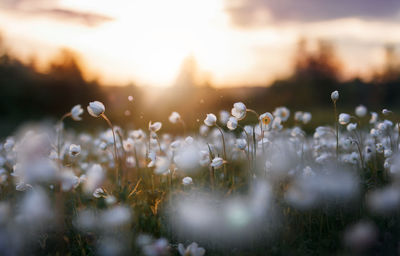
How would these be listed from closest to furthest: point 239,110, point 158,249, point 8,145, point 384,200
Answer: point 158,249 < point 384,200 < point 239,110 < point 8,145

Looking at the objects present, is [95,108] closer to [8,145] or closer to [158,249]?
[158,249]

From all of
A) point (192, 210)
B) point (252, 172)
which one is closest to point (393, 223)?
point (252, 172)

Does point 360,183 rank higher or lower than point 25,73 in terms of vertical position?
lower

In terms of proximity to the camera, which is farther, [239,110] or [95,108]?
[239,110]

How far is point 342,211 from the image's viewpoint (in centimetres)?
298

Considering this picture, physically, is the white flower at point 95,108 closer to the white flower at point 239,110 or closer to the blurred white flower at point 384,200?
the white flower at point 239,110

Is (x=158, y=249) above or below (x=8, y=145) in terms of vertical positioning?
below

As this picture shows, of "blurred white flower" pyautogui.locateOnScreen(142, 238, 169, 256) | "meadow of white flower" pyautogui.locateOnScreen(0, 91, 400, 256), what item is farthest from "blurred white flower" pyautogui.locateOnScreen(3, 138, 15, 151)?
"blurred white flower" pyautogui.locateOnScreen(142, 238, 169, 256)

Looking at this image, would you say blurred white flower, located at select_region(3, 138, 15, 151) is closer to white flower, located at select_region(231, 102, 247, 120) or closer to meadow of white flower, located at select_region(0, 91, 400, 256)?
meadow of white flower, located at select_region(0, 91, 400, 256)

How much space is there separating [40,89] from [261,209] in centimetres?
1518

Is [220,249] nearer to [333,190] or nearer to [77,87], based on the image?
[333,190]

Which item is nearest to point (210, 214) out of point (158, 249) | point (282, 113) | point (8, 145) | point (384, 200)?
point (158, 249)

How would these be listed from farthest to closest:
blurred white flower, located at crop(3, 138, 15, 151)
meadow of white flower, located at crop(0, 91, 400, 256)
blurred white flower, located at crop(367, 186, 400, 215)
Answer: blurred white flower, located at crop(3, 138, 15, 151)
blurred white flower, located at crop(367, 186, 400, 215)
meadow of white flower, located at crop(0, 91, 400, 256)

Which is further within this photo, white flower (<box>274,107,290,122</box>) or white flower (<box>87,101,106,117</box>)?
white flower (<box>274,107,290,122</box>)
